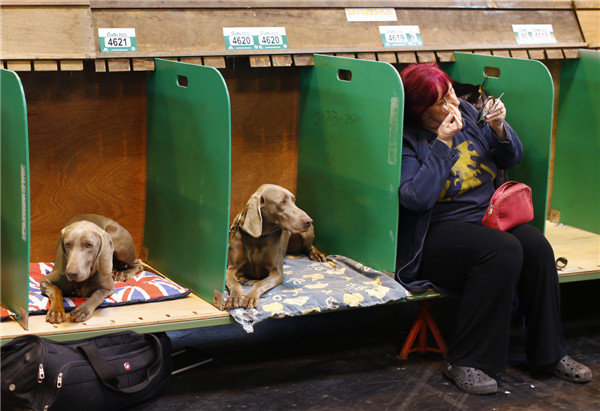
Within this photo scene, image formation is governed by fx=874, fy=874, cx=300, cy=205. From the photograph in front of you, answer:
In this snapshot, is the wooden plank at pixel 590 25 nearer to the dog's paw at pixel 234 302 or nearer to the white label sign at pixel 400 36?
the white label sign at pixel 400 36

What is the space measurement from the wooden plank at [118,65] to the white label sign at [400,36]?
3.72 feet

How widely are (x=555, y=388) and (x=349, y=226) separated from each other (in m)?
1.00

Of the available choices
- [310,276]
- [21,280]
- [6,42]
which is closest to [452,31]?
[310,276]

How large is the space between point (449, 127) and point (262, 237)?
2.65ft

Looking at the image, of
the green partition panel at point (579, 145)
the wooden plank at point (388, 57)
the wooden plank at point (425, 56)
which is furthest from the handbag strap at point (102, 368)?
the green partition panel at point (579, 145)

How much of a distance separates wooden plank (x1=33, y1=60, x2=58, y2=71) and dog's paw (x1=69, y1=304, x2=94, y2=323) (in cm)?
90

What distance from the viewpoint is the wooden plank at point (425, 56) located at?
3842 millimetres

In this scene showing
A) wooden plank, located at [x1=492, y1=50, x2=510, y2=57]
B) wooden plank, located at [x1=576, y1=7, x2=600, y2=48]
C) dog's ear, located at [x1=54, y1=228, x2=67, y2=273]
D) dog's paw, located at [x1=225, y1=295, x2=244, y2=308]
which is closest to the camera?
dog's ear, located at [x1=54, y1=228, x2=67, y2=273]

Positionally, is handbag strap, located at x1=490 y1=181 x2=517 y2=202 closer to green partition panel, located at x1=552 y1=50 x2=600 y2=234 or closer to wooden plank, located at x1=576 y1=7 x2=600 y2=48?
green partition panel, located at x1=552 y1=50 x2=600 y2=234

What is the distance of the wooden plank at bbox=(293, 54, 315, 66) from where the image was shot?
3585 mm

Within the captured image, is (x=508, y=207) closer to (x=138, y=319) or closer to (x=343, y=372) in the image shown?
(x=343, y=372)

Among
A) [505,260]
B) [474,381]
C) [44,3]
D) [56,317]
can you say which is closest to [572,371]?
[474,381]

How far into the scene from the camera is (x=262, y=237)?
131 inches

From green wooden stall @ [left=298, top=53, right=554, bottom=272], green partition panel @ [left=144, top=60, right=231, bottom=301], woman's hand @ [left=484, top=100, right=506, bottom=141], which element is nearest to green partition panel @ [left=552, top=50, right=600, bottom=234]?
green wooden stall @ [left=298, top=53, right=554, bottom=272]
